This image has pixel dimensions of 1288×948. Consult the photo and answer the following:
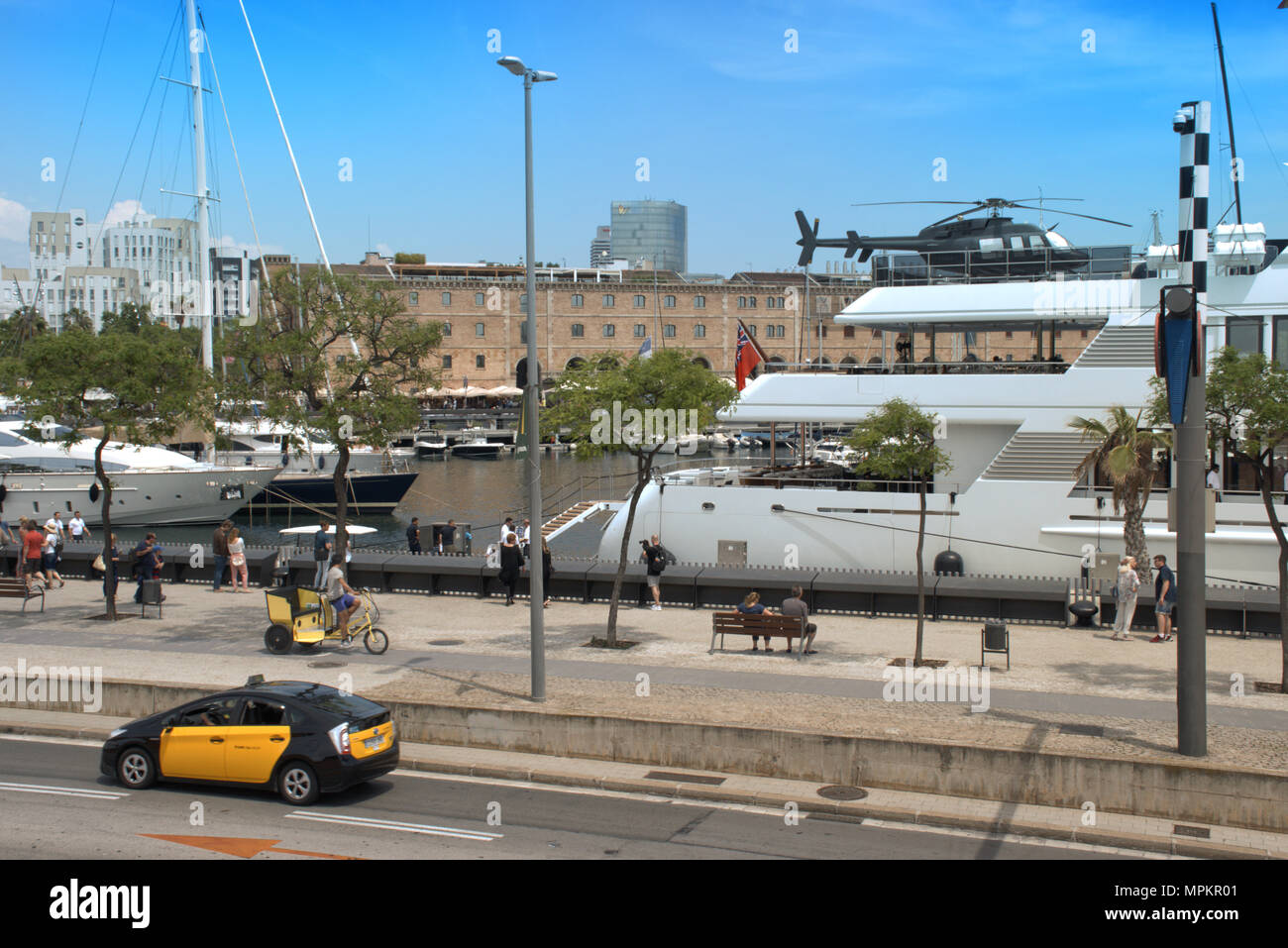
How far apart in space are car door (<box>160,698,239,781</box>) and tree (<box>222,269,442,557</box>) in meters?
9.06

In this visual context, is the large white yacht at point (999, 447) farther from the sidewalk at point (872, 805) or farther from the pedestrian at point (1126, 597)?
the sidewalk at point (872, 805)

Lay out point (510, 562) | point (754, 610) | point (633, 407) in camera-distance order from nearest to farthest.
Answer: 1. point (754, 610)
2. point (633, 407)
3. point (510, 562)

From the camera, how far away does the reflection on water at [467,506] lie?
150ft

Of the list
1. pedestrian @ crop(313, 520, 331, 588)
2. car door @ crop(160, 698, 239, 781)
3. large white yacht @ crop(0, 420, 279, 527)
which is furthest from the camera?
large white yacht @ crop(0, 420, 279, 527)

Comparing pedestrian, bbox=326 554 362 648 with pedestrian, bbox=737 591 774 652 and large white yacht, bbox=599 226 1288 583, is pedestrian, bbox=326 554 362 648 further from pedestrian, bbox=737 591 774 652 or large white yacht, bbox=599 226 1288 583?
large white yacht, bbox=599 226 1288 583

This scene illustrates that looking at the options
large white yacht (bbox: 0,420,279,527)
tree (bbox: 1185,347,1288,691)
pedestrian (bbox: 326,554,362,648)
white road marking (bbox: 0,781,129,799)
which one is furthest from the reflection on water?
tree (bbox: 1185,347,1288,691)

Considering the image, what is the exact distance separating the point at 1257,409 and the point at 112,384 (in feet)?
66.3

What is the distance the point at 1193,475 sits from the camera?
11781 mm

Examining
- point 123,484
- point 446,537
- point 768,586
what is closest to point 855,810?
point 768,586

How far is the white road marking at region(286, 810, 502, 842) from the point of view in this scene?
11.0 meters

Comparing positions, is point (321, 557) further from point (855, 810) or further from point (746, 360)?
point (855, 810)
